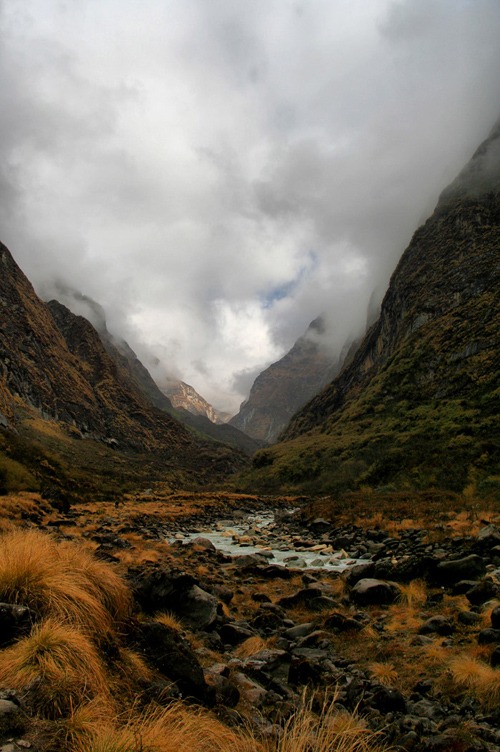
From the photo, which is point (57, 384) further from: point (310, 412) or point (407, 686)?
point (407, 686)

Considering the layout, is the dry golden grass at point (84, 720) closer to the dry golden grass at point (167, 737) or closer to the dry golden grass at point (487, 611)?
the dry golden grass at point (167, 737)

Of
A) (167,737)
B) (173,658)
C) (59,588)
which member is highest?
(59,588)

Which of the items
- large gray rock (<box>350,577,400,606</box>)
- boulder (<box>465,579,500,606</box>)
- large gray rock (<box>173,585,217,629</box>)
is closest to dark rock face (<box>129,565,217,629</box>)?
large gray rock (<box>173,585,217,629</box>)

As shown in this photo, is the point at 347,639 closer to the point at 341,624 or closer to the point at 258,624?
the point at 341,624

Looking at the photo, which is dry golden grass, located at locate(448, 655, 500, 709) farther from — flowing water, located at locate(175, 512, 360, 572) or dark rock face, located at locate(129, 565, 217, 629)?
flowing water, located at locate(175, 512, 360, 572)

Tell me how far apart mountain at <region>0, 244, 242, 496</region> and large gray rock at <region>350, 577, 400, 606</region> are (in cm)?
7778

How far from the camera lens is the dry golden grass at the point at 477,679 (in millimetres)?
4763

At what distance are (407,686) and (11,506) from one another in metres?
19.9

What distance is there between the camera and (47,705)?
10.5ft

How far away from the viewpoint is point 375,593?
9516 mm

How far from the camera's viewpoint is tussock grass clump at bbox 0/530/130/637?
4512mm

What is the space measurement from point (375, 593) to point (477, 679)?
463 cm

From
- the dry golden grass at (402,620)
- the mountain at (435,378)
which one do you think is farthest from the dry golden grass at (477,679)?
the mountain at (435,378)

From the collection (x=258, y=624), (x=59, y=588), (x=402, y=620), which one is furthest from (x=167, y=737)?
(x=402, y=620)
